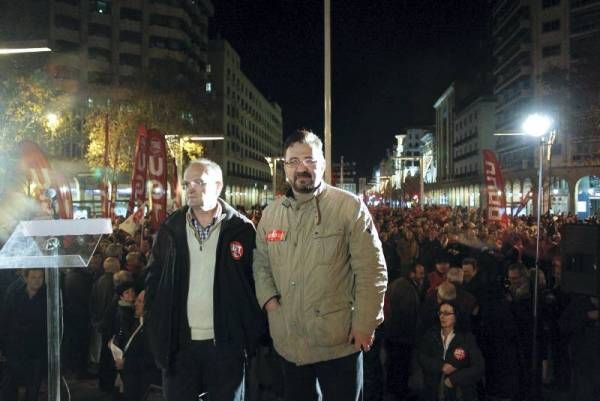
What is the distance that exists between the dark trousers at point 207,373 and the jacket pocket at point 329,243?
889 mm

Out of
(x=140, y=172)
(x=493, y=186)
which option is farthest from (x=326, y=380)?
(x=493, y=186)

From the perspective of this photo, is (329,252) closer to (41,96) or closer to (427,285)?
(427,285)

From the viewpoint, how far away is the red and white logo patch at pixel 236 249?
12.0 feet

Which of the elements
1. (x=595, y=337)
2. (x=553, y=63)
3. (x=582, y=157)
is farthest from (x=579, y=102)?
(x=553, y=63)

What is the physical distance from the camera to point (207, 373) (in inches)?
145

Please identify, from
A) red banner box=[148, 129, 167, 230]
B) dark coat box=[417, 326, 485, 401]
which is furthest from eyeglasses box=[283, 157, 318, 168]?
red banner box=[148, 129, 167, 230]

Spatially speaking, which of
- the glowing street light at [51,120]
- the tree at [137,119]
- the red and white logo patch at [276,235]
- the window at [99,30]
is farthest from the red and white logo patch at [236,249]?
the window at [99,30]

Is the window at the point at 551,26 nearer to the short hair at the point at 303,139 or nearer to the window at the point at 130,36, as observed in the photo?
the window at the point at 130,36

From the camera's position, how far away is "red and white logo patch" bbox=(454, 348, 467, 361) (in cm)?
538

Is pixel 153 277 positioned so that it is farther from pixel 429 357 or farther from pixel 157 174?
pixel 157 174

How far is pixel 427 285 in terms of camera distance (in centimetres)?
841

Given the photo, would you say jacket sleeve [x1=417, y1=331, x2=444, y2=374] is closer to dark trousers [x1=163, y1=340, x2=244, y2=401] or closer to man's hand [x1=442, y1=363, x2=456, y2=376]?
man's hand [x1=442, y1=363, x2=456, y2=376]

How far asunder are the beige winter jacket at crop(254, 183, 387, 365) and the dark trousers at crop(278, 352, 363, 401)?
0.24 ft

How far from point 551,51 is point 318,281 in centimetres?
6577
